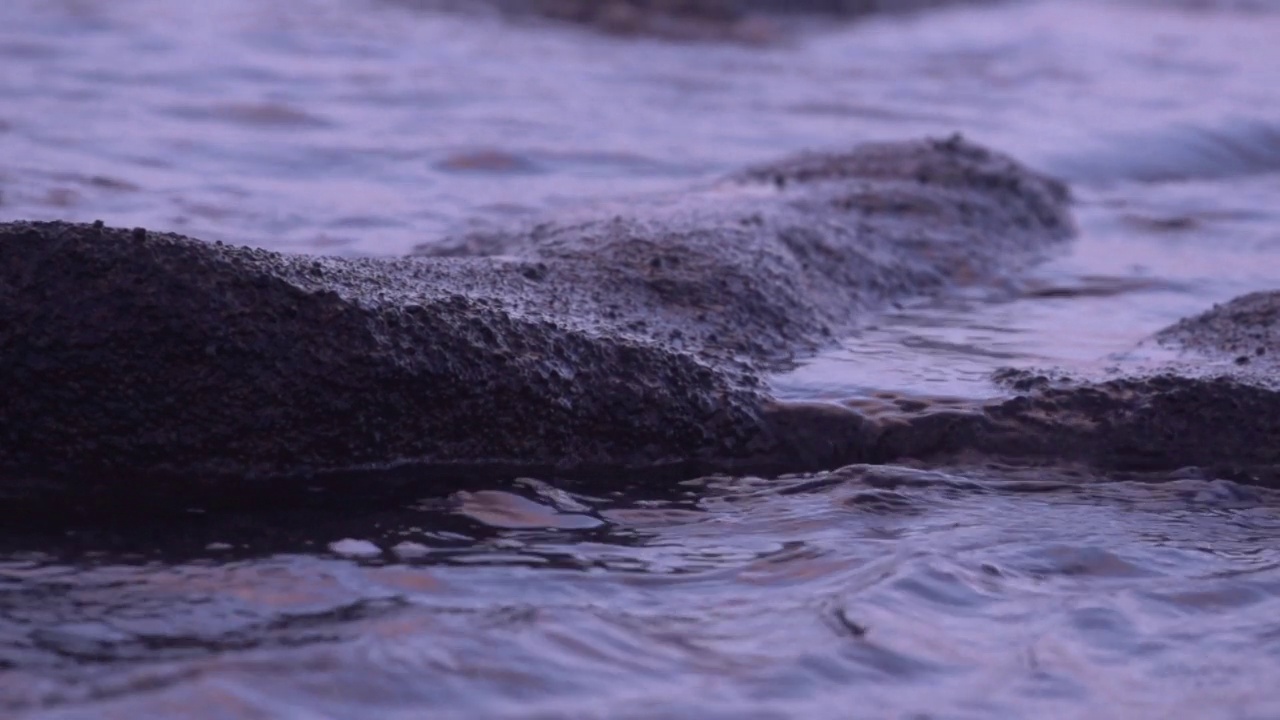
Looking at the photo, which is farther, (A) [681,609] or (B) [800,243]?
(B) [800,243]

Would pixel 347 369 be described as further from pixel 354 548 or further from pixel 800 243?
pixel 800 243

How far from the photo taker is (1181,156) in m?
8.30

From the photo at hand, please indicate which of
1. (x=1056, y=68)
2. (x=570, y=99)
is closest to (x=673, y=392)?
(x=570, y=99)

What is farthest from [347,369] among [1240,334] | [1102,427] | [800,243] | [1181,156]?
[1181,156]

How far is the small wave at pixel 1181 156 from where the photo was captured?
26.0 ft

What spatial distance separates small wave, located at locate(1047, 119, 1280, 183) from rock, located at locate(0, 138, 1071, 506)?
14.8 ft

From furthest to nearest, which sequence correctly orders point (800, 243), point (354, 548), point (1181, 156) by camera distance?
point (1181, 156)
point (800, 243)
point (354, 548)

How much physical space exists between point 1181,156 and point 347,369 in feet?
21.1

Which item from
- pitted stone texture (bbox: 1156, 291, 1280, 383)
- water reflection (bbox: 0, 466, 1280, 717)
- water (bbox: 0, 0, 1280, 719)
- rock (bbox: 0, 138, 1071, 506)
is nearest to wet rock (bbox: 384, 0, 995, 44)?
water (bbox: 0, 0, 1280, 719)

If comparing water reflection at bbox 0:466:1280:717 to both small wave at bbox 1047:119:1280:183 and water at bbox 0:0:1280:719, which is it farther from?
small wave at bbox 1047:119:1280:183

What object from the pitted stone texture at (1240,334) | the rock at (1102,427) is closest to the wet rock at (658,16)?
the pitted stone texture at (1240,334)

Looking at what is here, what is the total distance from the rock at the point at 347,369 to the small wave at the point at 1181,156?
450 centimetres

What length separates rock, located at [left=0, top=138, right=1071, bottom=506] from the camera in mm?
2867

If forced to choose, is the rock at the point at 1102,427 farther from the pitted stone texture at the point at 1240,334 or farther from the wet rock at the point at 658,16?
the wet rock at the point at 658,16
